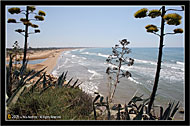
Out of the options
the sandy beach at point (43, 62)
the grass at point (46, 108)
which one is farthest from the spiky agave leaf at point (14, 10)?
the grass at point (46, 108)

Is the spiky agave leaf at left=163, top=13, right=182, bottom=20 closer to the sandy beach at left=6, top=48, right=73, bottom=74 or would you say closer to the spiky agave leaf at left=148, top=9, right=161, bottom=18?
the spiky agave leaf at left=148, top=9, right=161, bottom=18

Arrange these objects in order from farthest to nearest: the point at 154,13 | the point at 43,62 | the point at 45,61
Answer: the point at 45,61, the point at 43,62, the point at 154,13

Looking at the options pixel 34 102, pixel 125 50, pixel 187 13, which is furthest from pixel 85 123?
pixel 187 13

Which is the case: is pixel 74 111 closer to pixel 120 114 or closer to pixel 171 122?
pixel 120 114

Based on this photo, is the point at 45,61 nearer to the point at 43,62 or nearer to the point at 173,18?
the point at 43,62

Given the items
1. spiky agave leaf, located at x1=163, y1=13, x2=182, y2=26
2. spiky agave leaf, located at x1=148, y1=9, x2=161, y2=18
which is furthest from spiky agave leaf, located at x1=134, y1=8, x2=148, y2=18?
spiky agave leaf, located at x1=163, y1=13, x2=182, y2=26

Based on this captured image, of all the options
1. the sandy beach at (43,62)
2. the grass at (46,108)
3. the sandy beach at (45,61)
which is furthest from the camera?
the sandy beach at (45,61)

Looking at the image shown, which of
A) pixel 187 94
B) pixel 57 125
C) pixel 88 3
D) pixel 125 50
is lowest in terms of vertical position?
pixel 57 125

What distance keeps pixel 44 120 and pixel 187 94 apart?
67.9 inches

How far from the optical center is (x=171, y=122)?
160cm

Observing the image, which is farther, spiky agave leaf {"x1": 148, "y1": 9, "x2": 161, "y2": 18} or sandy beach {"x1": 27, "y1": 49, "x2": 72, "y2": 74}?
sandy beach {"x1": 27, "y1": 49, "x2": 72, "y2": 74}

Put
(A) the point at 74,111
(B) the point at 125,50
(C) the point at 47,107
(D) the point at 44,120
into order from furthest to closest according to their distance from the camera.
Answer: (B) the point at 125,50 → (A) the point at 74,111 → (C) the point at 47,107 → (D) the point at 44,120

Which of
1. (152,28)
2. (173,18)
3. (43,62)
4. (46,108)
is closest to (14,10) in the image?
(46,108)

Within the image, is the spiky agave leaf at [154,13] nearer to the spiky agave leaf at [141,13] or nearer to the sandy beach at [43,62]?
the spiky agave leaf at [141,13]
